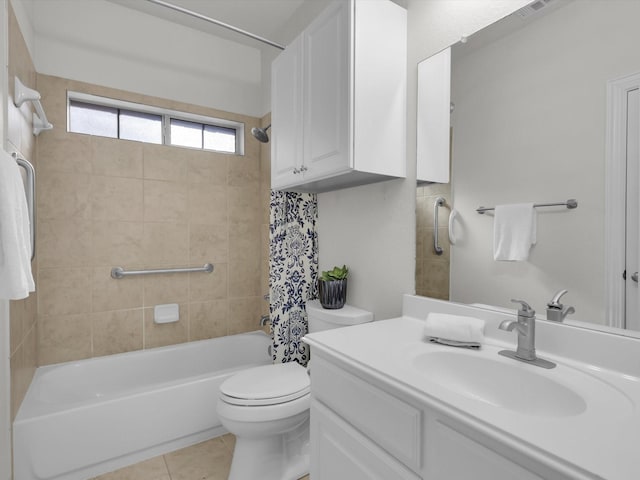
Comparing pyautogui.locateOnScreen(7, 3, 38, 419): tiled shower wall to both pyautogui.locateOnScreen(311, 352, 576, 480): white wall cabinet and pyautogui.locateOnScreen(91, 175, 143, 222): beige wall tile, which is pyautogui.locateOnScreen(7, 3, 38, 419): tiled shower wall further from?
pyautogui.locateOnScreen(311, 352, 576, 480): white wall cabinet

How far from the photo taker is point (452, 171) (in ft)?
4.27

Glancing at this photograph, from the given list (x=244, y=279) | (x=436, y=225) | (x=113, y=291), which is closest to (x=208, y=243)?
(x=244, y=279)

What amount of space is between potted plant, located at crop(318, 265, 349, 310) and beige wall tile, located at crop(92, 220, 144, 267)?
1423 millimetres

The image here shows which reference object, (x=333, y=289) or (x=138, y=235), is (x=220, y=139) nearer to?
(x=138, y=235)

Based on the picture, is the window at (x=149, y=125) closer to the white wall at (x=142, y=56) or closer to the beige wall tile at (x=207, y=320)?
the white wall at (x=142, y=56)

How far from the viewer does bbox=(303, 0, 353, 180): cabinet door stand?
134cm

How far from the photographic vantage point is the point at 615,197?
87 centimetres

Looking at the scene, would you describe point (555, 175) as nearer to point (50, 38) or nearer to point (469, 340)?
point (469, 340)

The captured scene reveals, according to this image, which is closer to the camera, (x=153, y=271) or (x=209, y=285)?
(x=153, y=271)

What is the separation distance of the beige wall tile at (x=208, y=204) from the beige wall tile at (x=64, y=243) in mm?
680

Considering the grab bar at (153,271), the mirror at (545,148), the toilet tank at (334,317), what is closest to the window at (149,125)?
the grab bar at (153,271)

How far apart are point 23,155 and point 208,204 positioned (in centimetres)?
114

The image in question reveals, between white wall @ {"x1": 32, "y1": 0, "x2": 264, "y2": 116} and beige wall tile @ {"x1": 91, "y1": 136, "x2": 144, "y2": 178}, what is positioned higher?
white wall @ {"x1": 32, "y1": 0, "x2": 264, "y2": 116}

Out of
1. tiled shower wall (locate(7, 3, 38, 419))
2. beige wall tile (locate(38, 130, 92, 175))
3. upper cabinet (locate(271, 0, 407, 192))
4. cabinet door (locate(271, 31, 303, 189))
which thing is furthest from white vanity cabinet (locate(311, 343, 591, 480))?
beige wall tile (locate(38, 130, 92, 175))
